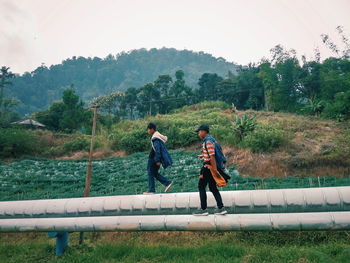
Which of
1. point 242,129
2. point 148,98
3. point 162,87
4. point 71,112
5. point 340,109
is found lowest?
point 242,129

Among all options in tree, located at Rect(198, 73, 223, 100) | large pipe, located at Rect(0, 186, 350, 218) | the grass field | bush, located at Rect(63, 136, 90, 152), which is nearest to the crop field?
the grass field

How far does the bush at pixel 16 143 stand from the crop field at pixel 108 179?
12.7 feet

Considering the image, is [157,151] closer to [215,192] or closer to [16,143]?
[215,192]

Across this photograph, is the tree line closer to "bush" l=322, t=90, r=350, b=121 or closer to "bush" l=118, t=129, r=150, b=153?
"bush" l=322, t=90, r=350, b=121

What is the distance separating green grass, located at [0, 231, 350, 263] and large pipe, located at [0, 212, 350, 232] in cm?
50

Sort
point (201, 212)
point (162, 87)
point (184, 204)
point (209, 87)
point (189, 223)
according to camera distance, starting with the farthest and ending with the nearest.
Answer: point (162, 87) < point (209, 87) < point (184, 204) < point (201, 212) < point (189, 223)

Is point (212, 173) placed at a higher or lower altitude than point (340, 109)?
lower

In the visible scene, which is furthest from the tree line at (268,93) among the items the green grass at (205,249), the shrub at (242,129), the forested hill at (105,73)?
the forested hill at (105,73)

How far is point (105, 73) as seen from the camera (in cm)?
13288

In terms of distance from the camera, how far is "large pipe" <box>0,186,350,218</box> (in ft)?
14.7

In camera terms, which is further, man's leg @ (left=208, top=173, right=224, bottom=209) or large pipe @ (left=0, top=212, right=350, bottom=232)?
man's leg @ (left=208, top=173, right=224, bottom=209)

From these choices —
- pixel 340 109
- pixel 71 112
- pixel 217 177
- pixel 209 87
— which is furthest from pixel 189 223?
pixel 209 87

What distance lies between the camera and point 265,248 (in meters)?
4.64

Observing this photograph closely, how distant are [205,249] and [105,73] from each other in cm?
13474
